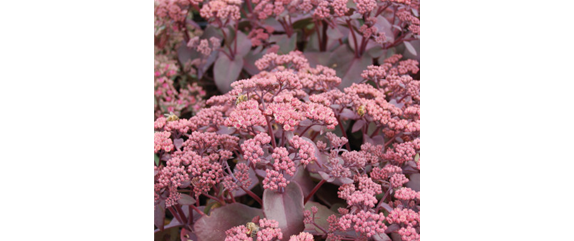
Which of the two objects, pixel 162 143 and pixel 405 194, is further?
pixel 162 143

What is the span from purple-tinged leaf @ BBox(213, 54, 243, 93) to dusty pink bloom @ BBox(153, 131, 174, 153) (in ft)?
2.33

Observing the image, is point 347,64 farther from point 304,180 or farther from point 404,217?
point 404,217

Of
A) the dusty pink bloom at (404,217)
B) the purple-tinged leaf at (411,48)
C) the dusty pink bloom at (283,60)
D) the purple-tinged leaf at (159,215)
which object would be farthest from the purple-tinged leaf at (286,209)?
the purple-tinged leaf at (411,48)

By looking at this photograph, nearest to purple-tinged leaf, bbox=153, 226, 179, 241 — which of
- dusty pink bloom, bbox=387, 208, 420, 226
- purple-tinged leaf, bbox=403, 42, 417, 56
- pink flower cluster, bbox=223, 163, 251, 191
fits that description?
pink flower cluster, bbox=223, 163, 251, 191

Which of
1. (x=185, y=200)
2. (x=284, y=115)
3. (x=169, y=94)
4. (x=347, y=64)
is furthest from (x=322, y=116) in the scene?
(x=169, y=94)

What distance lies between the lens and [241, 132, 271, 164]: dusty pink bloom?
2.86 feet

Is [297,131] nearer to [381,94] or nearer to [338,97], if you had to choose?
[338,97]

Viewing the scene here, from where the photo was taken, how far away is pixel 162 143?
1040 mm

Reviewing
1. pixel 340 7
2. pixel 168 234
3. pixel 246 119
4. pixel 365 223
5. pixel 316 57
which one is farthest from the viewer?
pixel 316 57

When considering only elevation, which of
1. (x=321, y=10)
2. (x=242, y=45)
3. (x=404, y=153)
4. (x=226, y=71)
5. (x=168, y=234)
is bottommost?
(x=168, y=234)

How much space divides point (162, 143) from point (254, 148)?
0.31 m

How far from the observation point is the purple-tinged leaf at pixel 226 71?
5.74ft

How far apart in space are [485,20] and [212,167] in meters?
0.71
